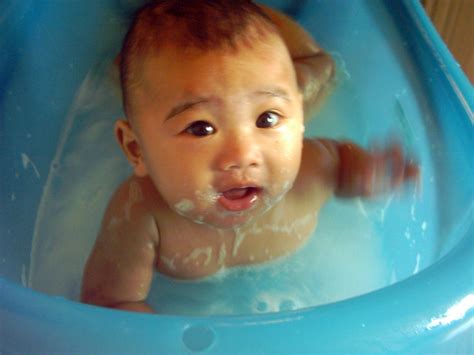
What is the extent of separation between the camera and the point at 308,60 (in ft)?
4.26

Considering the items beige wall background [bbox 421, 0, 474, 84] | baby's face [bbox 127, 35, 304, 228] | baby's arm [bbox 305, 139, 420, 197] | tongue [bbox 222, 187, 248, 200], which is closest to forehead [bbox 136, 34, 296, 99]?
baby's face [bbox 127, 35, 304, 228]

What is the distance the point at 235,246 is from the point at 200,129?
10.1 inches

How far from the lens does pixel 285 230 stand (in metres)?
1.05

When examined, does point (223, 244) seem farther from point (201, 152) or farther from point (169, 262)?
point (201, 152)

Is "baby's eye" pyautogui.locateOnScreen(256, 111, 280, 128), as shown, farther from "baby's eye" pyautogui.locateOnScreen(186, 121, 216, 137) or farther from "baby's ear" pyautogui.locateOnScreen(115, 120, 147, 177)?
"baby's ear" pyautogui.locateOnScreen(115, 120, 147, 177)

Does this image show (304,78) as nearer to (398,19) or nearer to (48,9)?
(398,19)

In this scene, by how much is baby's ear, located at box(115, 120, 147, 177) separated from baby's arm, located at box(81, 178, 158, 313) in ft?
0.17

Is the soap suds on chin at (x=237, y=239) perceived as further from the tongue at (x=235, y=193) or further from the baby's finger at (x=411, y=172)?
the baby's finger at (x=411, y=172)

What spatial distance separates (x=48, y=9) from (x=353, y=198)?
29.0 inches

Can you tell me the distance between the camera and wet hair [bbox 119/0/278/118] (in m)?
0.87

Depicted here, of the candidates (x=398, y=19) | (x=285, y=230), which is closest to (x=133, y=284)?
(x=285, y=230)

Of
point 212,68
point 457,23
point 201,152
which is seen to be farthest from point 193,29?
point 457,23

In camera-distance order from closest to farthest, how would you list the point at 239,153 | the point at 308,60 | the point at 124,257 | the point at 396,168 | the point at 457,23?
the point at 239,153 < the point at 124,257 < the point at 396,168 < the point at 308,60 < the point at 457,23

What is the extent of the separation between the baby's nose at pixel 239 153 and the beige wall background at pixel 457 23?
0.81 metres
